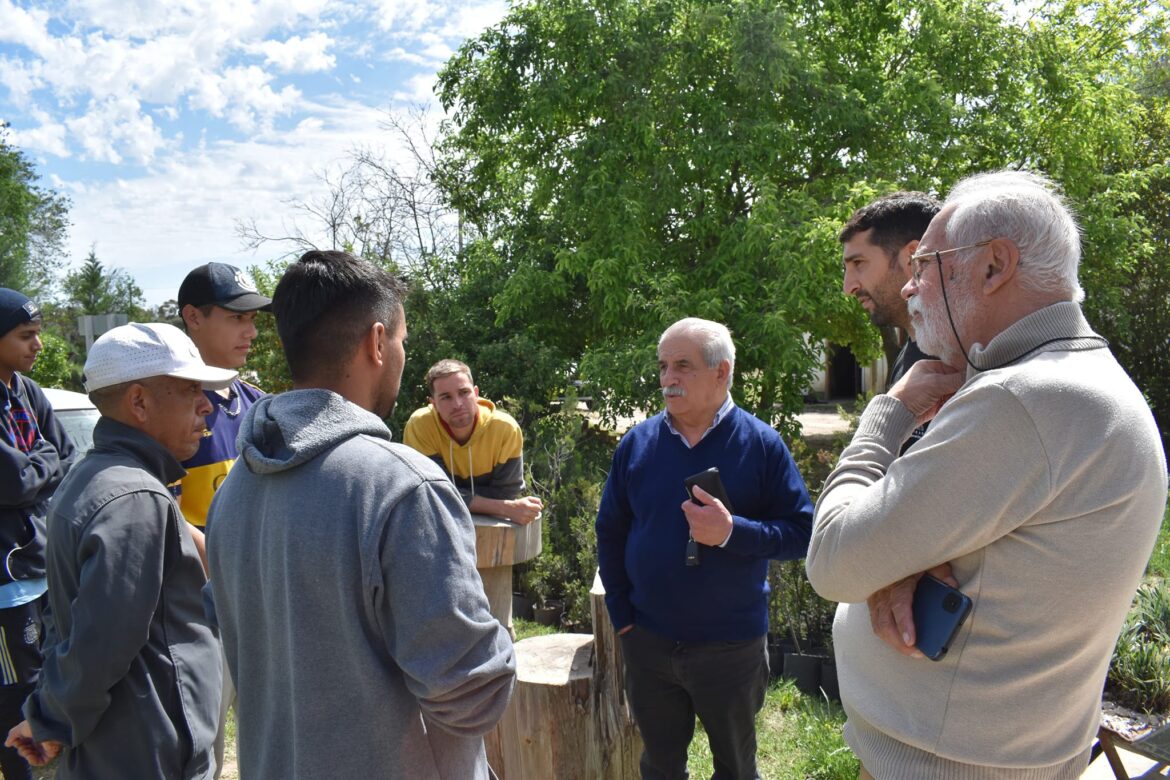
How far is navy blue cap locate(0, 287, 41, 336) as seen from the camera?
365 centimetres

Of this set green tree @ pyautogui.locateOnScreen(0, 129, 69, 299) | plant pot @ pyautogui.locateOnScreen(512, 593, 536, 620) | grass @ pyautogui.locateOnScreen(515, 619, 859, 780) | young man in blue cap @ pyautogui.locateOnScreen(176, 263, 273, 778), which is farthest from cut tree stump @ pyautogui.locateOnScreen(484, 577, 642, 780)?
green tree @ pyautogui.locateOnScreen(0, 129, 69, 299)

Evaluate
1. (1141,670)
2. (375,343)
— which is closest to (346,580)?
(375,343)

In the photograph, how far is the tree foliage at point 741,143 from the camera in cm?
1021

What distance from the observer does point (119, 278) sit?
208 feet

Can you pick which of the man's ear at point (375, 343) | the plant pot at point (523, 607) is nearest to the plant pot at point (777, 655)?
the plant pot at point (523, 607)

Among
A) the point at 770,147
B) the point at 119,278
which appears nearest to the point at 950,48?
the point at 770,147

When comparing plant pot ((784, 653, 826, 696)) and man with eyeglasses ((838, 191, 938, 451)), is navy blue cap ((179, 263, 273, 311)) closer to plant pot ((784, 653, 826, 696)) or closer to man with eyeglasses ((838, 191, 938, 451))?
man with eyeglasses ((838, 191, 938, 451))

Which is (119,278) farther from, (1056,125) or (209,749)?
(209,749)

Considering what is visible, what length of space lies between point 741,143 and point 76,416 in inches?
322

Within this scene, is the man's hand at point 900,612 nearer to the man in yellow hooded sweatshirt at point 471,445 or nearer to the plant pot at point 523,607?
the man in yellow hooded sweatshirt at point 471,445

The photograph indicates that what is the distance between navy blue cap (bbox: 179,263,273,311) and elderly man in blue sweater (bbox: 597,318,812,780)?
1.58 meters

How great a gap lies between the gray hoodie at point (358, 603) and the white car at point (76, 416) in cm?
494

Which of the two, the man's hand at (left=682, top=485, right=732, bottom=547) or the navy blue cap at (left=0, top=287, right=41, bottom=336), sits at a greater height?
the navy blue cap at (left=0, top=287, right=41, bottom=336)

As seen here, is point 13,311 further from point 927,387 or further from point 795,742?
point 795,742
